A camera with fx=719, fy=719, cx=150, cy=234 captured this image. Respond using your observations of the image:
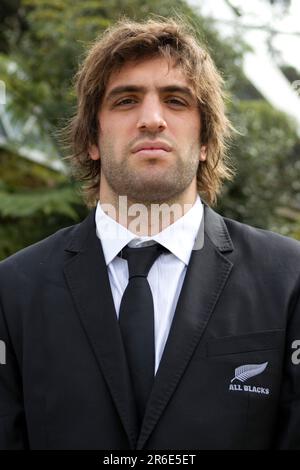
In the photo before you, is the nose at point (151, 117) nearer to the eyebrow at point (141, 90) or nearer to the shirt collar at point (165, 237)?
the eyebrow at point (141, 90)

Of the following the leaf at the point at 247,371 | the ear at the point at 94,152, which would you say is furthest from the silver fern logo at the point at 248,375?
the ear at the point at 94,152

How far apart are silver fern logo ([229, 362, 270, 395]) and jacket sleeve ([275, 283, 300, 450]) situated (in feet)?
0.29

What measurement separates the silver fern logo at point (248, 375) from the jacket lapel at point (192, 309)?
0.19m

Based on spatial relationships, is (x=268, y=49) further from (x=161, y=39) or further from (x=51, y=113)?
(x=161, y=39)

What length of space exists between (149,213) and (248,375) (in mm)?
829

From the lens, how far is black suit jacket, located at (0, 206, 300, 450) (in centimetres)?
270

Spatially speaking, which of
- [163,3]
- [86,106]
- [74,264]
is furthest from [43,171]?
[74,264]

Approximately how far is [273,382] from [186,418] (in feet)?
1.20

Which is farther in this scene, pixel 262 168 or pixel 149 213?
pixel 262 168

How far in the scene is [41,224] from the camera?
25.7 ft

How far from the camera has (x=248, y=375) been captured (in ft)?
9.02

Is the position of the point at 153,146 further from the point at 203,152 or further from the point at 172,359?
the point at 172,359

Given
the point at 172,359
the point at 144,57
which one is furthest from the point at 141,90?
the point at 172,359

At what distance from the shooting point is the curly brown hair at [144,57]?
Result: 3275 mm
